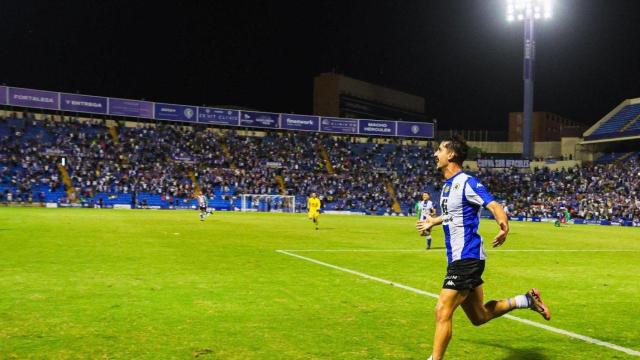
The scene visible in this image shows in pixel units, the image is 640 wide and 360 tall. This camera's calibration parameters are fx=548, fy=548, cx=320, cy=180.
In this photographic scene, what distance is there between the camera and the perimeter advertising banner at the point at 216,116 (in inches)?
2936

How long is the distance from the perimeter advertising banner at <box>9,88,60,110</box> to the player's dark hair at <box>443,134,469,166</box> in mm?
67374

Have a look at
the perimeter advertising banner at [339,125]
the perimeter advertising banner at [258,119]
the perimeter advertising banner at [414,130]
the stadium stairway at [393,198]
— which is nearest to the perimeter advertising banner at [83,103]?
the perimeter advertising banner at [258,119]

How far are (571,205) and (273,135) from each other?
4081cm

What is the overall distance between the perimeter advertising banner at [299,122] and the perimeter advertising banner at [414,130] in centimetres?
1380

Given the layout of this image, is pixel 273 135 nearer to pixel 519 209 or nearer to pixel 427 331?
pixel 519 209

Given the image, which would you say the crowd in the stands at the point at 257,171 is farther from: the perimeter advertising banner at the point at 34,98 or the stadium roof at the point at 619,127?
the stadium roof at the point at 619,127

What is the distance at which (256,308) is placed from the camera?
876 centimetres

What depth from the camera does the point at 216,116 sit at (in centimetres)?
7506

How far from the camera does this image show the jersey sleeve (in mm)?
5492

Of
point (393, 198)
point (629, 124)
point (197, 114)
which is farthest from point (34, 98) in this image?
point (629, 124)

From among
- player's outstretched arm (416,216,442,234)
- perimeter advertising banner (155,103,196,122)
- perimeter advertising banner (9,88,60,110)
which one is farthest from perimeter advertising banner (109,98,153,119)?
player's outstretched arm (416,216,442,234)

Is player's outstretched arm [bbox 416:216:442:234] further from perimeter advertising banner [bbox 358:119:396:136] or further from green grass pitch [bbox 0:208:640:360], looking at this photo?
perimeter advertising banner [bbox 358:119:396:136]

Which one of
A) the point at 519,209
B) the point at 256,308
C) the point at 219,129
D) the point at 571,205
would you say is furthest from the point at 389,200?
the point at 256,308

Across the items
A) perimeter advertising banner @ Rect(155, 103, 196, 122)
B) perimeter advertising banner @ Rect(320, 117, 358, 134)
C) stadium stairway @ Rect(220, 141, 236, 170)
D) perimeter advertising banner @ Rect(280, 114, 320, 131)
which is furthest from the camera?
perimeter advertising banner @ Rect(320, 117, 358, 134)
